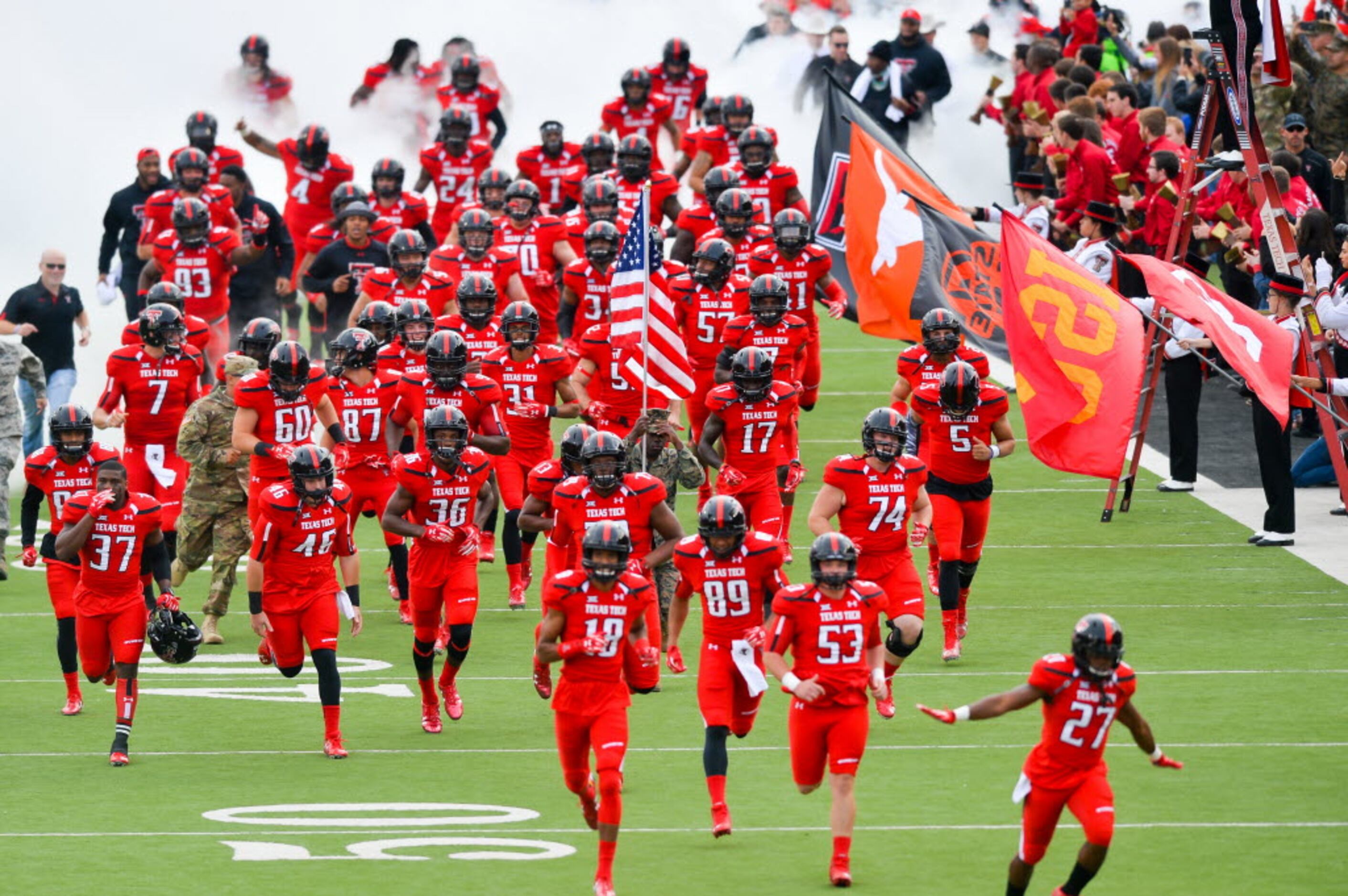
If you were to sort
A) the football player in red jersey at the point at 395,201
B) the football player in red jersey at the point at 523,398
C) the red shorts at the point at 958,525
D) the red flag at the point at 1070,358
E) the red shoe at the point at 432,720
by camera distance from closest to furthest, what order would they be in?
the red shoe at the point at 432,720 < the red flag at the point at 1070,358 < the red shorts at the point at 958,525 < the football player in red jersey at the point at 523,398 < the football player in red jersey at the point at 395,201

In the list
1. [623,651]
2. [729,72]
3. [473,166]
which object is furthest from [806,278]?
Answer: [729,72]

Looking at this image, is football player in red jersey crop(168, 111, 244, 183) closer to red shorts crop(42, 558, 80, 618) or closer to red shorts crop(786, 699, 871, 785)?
red shorts crop(42, 558, 80, 618)

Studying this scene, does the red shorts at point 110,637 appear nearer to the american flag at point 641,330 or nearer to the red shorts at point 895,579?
the american flag at point 641,330

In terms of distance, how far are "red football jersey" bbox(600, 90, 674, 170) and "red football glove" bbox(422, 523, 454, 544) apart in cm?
1336

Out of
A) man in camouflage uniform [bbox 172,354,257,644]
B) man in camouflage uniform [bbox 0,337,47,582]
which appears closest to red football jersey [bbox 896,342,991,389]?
man in camouflage uniform [bbox 172,354,257,644]

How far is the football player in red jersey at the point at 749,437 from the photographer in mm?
15797

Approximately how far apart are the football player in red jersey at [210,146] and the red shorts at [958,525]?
10.4m

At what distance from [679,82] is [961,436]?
43.5 feet

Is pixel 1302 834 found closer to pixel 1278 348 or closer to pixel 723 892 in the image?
pixel 723 892

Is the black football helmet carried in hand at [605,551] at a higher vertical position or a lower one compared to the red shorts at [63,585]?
higher

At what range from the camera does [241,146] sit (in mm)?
37094

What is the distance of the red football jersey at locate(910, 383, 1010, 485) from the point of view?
51.0 ft

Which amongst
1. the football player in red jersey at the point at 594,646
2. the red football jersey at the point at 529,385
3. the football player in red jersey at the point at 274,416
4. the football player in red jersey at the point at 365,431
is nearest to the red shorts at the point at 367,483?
the football player in red jersey at the point at 365,431

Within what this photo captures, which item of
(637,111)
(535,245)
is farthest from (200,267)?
(637,111)
